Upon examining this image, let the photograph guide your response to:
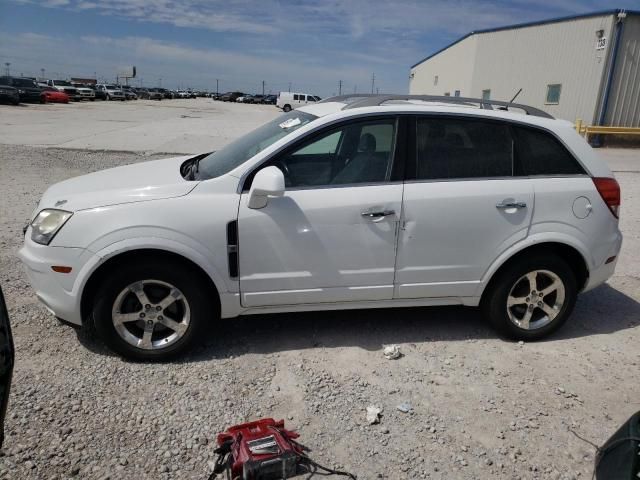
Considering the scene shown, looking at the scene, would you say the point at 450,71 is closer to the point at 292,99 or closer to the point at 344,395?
the point at 292,99

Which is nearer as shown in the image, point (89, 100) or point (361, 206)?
point (361, 206)

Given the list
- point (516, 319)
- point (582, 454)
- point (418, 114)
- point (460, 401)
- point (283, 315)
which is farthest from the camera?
point (283, 315)

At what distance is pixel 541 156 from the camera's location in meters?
3.83

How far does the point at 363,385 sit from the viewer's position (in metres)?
3.33

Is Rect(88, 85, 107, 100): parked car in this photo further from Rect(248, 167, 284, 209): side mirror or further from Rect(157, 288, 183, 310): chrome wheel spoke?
Rect(248, 167, 284, 209): side mirror

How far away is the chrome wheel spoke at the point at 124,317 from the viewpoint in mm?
3352

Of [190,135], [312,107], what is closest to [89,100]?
[190,135]

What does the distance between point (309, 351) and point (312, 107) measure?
1.98m

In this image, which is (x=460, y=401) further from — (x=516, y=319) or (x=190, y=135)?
(x=190, y=135)

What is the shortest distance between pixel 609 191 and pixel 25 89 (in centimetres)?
3920

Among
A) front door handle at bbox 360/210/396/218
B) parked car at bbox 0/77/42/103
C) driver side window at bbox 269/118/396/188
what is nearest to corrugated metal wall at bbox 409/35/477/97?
parked car at bbox 0/77/42/103

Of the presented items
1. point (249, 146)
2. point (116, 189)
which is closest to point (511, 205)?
point (249, 146)

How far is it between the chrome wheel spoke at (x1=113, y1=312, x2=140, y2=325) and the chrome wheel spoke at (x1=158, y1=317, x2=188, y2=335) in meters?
0.16

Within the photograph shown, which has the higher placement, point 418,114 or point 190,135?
point 418,114
